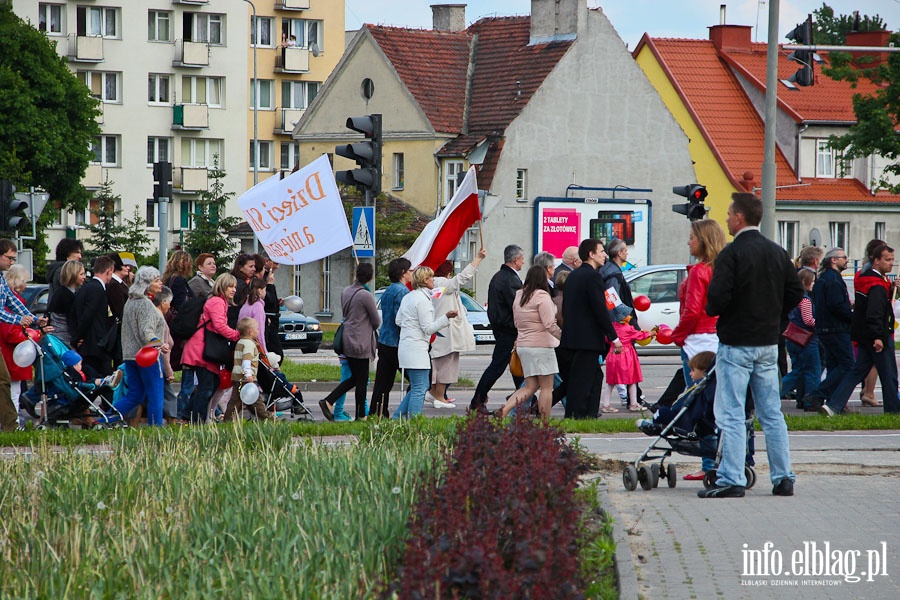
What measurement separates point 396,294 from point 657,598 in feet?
29.4

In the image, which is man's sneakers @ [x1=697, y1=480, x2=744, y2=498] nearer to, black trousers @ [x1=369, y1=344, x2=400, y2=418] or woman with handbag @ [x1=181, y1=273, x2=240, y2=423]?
black trousers @ [x1=369, y1=344, x2=400, y2=418]

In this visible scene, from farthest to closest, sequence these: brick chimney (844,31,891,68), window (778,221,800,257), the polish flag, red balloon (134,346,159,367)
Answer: window (778,221,800,257)
brick chimney (844,31,891,68)
the polish flag
red balloon (134,346,159,367)

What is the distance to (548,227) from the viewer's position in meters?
50.2

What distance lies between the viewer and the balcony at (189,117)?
71.2m

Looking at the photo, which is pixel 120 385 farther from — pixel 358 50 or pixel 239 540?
pixel 358 50

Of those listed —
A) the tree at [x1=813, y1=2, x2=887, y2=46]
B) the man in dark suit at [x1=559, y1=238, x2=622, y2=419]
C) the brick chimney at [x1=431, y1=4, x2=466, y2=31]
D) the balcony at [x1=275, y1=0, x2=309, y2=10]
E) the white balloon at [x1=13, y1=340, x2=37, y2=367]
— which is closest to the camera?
the white balloon at [x1=13, y1=340, x2=37, y2=367]

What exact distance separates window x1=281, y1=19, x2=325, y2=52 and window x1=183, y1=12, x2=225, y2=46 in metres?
3.69

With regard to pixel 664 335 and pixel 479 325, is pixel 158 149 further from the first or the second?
pixel 664 335

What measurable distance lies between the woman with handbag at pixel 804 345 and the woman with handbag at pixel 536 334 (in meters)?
3.82

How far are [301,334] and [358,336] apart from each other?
17140 millimetres

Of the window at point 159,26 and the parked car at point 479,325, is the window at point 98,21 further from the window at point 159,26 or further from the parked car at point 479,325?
the parked car at point 479,325

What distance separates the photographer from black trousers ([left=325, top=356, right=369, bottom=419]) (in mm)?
15070

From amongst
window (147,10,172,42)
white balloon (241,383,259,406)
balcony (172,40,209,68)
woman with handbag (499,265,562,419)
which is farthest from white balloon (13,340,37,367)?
window (147,10,172,42)

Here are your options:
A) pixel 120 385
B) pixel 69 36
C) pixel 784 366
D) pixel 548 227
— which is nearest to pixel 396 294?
pixel 120 385
